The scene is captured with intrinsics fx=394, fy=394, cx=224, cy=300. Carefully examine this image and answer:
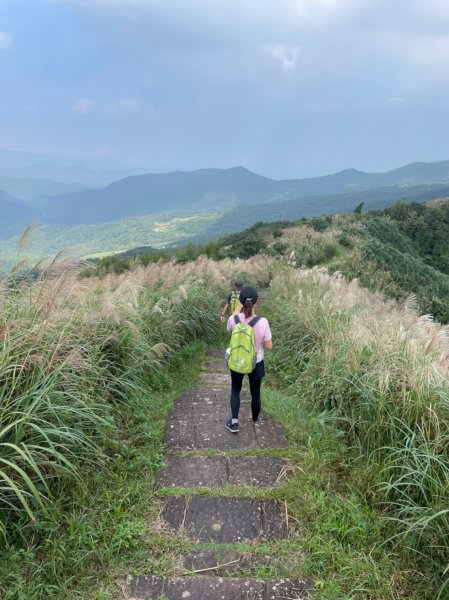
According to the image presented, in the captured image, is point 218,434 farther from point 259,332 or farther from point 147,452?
point 259,332

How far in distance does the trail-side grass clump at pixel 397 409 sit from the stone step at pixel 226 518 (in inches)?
29.9

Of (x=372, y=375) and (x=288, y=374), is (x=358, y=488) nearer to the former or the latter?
(x=372, y=375)

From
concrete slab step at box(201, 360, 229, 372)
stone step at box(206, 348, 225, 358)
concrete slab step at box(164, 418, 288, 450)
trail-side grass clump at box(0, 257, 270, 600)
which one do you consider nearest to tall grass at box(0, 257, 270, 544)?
trail-side grass clump at box(0, 257, 270, 600)

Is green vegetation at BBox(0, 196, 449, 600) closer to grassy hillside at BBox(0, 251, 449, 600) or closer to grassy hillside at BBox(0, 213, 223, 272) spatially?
grassy hillside at BBox(0, 251, 449, 600)

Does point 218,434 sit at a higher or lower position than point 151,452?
lower

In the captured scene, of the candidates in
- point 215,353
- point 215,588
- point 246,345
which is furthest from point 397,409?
point 215,353

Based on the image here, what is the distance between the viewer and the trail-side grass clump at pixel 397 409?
8.24ft

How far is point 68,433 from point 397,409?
2548 millimetres

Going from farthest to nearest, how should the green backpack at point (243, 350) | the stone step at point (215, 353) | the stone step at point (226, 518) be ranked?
1. the stone step at point (215, 353)
2. the green backpack at point (243, 350)
3. the stone step at point (226, 518)

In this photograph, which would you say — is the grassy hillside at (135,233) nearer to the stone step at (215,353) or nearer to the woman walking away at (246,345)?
the stone step at (215,353)

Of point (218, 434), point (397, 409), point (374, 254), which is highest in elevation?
point (374, 254)

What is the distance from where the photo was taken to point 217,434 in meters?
4.10

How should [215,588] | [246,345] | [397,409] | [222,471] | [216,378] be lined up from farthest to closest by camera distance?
[216,378] < [246,345] < [222,471] < [397,409] < [215,588]

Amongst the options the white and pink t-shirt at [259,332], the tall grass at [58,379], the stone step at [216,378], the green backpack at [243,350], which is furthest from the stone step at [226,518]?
the stone step at [216,378]
